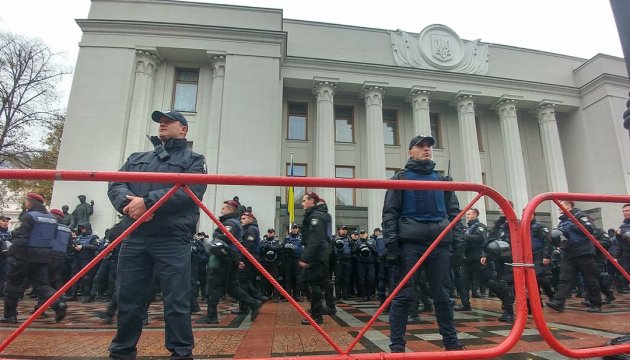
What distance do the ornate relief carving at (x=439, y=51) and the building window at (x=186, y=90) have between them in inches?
484

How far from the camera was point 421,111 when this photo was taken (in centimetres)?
2202

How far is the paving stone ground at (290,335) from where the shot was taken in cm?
354

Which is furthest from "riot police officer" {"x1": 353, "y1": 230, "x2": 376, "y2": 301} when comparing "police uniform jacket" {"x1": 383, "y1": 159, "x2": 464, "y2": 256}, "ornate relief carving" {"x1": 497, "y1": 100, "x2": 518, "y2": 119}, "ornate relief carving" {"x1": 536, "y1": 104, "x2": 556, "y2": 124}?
"ornate relief carving" {"x1": 536, "y1": 104, "x2": 556, "y2": 124}

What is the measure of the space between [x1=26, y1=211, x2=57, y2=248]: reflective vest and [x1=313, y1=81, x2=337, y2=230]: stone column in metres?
14.7

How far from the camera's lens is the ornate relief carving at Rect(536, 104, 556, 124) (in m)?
23.7

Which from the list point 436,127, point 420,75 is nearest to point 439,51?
point 420,75

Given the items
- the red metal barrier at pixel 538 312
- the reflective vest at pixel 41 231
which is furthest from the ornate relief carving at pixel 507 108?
the reflective vest at pixel 41 231

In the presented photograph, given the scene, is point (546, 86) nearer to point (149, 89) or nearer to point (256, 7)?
point (256, 7)

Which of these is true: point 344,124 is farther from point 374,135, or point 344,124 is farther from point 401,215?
point 401,215

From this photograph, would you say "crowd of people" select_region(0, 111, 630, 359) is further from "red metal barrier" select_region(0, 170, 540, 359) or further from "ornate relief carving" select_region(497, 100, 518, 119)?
"ornate relief carving" select_region(497, 100, 518, 119)

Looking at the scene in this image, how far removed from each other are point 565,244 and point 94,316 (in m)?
7.93

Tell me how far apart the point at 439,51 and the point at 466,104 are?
156 inches

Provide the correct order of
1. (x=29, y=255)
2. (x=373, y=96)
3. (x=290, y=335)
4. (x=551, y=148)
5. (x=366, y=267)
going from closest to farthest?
1. (x=290, y=335)
2. (x=29, y=255)
3. (x=366, y=267)
4. (x=373, y=96)
5. (x=551, y=148)

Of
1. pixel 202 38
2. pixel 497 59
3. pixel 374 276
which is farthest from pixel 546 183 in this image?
pixel 202 38
